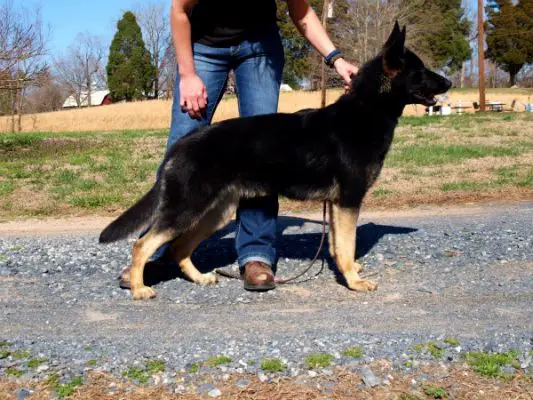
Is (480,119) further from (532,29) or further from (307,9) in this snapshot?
(532,29)

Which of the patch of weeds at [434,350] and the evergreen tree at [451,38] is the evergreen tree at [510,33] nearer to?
the evergreen tree at [451,38]

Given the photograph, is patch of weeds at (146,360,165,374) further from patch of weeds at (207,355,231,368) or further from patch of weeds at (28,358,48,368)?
patch of weeds at (28,358,48,368)

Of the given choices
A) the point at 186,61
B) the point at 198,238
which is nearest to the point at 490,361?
the point at 198,238

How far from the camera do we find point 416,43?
3872 cm

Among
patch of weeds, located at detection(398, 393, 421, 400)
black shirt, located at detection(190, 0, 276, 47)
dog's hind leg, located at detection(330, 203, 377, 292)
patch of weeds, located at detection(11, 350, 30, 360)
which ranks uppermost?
black shirt, located at detection(190, 0, 276, 47)

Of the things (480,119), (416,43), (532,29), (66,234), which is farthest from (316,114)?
(532,29)

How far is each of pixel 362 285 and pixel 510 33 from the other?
6265 centimetres

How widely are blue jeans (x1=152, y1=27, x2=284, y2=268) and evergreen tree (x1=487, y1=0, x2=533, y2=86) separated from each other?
61.7m

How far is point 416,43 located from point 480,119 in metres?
18.3

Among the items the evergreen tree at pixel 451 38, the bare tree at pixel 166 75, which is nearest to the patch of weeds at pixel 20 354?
the evergreen tree at pixel 451 38

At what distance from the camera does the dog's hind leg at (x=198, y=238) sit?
5.09 meters

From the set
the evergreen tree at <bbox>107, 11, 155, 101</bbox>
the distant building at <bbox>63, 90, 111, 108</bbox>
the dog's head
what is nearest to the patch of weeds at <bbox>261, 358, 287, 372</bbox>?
the dog's head

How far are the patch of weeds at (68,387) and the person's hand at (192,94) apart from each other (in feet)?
7.94

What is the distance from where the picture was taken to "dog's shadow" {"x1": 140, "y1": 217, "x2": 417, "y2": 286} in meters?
5.27
